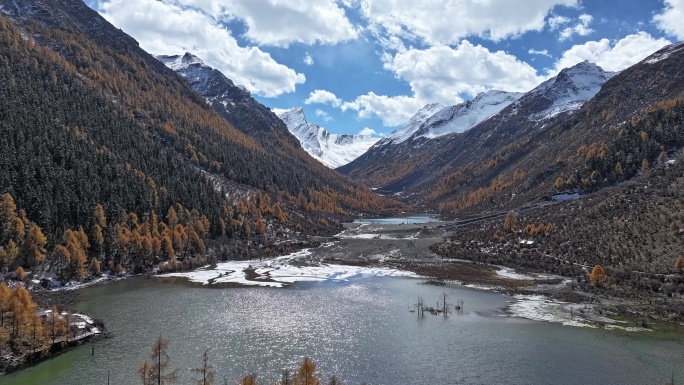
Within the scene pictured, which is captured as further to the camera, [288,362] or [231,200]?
[231,200]

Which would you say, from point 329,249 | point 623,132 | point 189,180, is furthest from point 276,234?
point 623,132

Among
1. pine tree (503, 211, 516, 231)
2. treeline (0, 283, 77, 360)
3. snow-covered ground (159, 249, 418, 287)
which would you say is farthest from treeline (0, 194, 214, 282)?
pine tree (503, 211, 516, 231)

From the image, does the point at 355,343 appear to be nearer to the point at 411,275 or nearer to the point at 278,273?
the point at 278,273

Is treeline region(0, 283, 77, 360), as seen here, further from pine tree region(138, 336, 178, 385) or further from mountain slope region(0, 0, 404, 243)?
mountain slope region(0, 0, 404, 243)

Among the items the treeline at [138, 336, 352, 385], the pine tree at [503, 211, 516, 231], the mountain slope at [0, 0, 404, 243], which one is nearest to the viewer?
the treeline at [138, 336, 352, 385]

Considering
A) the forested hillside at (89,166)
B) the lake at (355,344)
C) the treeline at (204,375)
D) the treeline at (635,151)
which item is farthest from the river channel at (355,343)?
the treeline at (635,151)

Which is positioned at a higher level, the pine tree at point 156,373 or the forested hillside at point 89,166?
the forested hillside at point 89,166

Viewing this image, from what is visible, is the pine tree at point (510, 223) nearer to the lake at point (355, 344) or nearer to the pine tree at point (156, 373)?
the lake at point (355, 344)

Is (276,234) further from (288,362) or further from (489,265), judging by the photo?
(288,362)

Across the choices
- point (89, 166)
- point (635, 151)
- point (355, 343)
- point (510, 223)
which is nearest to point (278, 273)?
point (355, 343)
